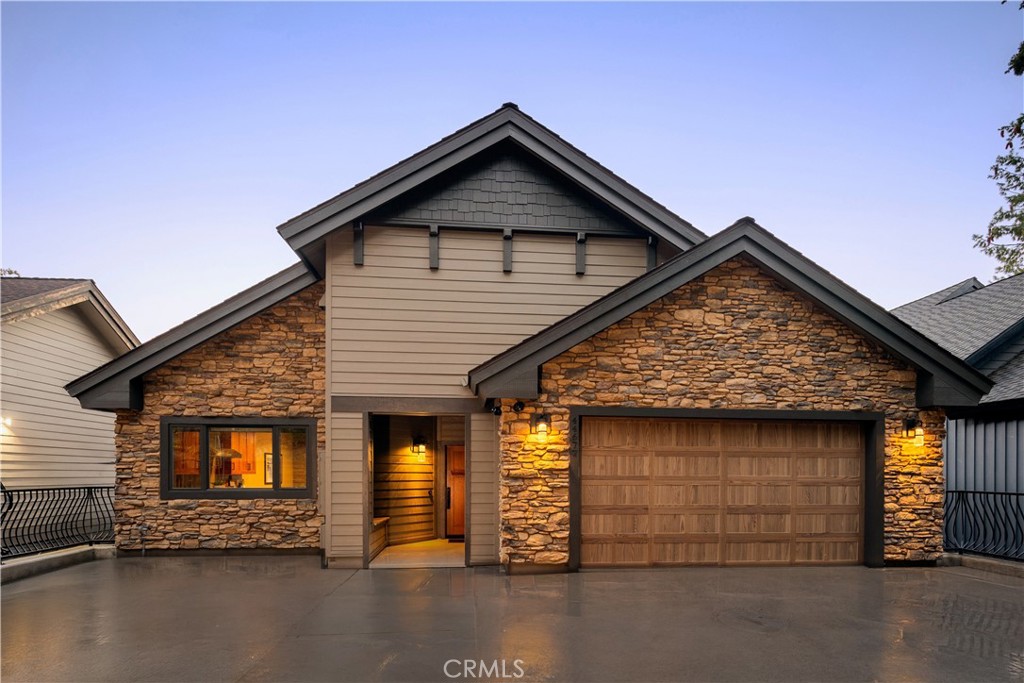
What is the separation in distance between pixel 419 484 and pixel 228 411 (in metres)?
3.72

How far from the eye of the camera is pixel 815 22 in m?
15.9

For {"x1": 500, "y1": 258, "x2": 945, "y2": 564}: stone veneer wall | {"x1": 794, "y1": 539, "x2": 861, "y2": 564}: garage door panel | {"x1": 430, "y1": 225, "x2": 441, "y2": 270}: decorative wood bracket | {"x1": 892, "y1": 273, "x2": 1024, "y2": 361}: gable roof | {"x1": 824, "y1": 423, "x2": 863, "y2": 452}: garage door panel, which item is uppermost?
{"x1": 430, "y1": 225, "x2": 441, "y2": 270}: decorative wood bracket

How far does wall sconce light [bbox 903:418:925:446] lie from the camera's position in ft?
28.1

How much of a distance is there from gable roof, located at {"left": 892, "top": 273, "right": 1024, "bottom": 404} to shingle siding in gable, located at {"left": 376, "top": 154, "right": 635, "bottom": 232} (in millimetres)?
7533

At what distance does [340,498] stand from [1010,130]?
1006cm

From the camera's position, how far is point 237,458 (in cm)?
993

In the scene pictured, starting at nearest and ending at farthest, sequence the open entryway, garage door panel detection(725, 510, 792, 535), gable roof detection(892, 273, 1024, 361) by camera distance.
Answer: garage door panel detection(725, 510, 792, 535) → the open entryway → gable roof detection(892, 273, 1024, 361)

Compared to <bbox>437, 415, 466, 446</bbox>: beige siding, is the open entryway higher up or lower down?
lower down

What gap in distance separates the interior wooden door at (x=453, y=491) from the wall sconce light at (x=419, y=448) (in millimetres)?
415

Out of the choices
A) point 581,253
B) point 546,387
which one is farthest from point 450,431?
point 581,253

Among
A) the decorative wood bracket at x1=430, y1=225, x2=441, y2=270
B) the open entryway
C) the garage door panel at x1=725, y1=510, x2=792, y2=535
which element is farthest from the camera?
the open entryway

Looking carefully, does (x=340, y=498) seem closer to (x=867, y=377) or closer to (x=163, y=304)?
(x=867, y=377)

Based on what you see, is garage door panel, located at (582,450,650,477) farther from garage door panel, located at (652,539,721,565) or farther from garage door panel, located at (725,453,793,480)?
garage door panel, located at (725,453,793,480)

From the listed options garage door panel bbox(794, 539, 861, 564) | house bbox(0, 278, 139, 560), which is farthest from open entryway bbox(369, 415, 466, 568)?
garage door panel bbox(794, 539, 861, 564)
